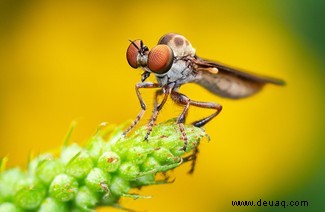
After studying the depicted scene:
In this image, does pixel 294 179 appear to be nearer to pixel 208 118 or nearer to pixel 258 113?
pixel 258 113

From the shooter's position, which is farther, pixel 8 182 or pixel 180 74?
pixel 180 74

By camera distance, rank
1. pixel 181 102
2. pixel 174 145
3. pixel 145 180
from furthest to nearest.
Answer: pixel 181 102, pixel 174 145, pixel 145 180

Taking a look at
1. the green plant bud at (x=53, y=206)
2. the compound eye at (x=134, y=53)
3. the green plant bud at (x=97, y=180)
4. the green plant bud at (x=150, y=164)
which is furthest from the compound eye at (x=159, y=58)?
the green plant bud at (x=53, y=206)

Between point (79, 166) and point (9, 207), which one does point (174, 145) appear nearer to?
point (79, 166)

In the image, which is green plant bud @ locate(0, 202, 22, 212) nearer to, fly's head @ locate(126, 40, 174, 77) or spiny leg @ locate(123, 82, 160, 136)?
spiny leg @ locate(123, 82, 160, 136)

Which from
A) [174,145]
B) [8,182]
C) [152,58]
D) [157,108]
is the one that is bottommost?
[8,182]

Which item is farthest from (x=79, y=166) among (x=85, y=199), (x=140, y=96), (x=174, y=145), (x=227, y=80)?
(x=227, y=80)

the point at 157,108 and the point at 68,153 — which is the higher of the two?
the point at 157,108

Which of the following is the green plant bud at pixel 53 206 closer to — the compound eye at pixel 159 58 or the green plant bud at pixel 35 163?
the green plant bud at pixel 35 163
